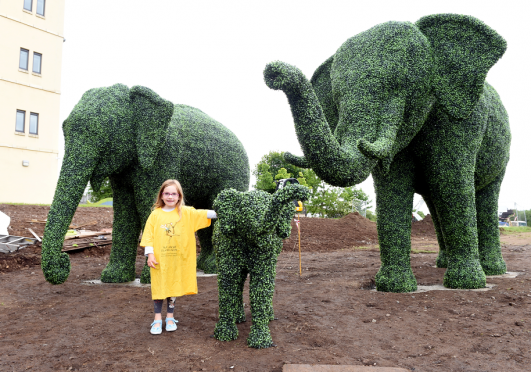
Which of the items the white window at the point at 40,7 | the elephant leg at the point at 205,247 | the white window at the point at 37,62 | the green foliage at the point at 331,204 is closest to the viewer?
the elephant leg at the point at 205,247

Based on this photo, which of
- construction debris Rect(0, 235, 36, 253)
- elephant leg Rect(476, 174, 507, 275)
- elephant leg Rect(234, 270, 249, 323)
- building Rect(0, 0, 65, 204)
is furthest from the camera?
building Rect(0, 0, 65, 204)

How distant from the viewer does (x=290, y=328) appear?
4.15 m

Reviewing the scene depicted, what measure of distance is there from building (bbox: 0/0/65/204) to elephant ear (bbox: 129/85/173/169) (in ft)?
55.9

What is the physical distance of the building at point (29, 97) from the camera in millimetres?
19719

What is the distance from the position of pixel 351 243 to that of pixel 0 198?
16.7 meters

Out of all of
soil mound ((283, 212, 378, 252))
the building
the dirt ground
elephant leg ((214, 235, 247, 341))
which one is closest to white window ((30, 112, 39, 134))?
the building

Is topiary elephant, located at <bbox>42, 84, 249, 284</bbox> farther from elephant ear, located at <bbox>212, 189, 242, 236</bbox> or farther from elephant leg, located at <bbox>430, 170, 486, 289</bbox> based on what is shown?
elephant leg, located at <bbox>430, 170, 486, 289</bbox>

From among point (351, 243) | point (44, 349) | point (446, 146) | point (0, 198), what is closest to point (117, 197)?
point (44, 349)

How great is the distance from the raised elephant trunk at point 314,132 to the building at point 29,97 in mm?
19974

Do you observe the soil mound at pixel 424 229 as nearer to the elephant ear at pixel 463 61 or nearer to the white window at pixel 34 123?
the elephant ear at pixel 463 61

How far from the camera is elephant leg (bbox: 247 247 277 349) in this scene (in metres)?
3.59

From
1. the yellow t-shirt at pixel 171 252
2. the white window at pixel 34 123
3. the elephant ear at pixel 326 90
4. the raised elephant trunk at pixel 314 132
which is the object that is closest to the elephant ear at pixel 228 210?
the yellow t-shirt at pixel 171 252

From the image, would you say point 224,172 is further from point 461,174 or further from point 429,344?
point 429,344

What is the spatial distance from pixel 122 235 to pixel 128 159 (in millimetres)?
1394
